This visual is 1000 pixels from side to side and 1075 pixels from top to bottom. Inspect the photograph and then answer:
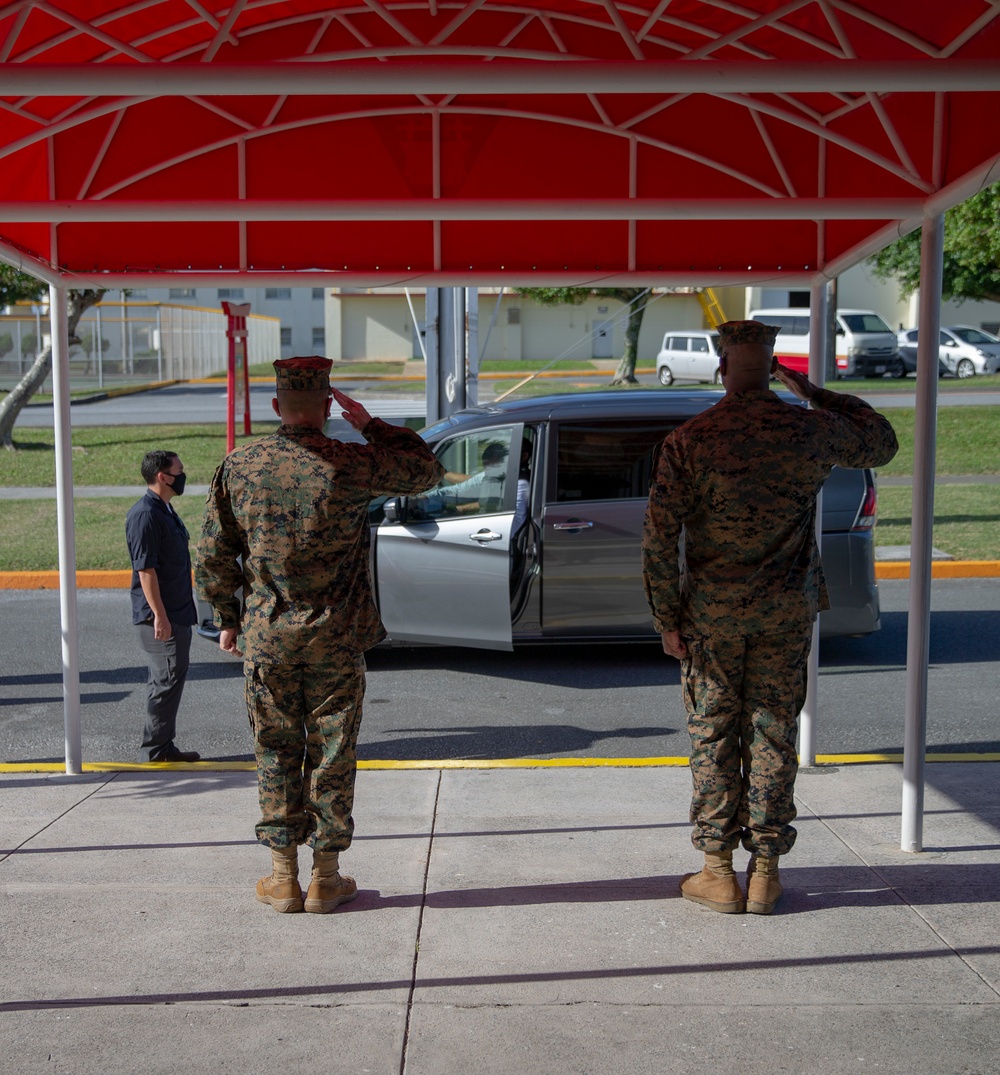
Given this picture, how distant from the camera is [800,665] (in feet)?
14.0

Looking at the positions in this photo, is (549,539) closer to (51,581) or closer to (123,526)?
→ (51,581)

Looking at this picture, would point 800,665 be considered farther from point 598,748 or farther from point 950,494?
point 950,494

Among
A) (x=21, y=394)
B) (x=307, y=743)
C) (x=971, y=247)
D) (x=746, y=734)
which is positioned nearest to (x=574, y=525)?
(x=746, y=734)

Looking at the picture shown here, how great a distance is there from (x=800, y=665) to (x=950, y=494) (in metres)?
13.3

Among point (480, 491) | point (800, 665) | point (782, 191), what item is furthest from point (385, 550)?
point (800, 665)

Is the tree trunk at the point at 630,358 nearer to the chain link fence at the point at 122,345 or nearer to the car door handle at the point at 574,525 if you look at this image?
the chain link fence at the point at 122,345

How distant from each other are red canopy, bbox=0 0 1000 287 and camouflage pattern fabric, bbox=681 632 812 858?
1.96 meters

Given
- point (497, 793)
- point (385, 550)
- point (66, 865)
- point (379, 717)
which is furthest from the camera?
point (385, 550)

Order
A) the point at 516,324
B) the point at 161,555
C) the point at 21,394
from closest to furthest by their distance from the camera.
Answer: the point at 161,555, the point at 21,394, the point at 516,324

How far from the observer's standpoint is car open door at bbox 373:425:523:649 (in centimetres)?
800

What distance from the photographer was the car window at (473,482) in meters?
8.26

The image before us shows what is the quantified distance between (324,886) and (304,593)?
3.51ft

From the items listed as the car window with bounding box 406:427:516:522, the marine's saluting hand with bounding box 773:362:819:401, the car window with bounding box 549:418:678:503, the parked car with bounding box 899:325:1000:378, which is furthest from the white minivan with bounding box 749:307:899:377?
the marine's saluting hand with bounding box 773:362:819:401

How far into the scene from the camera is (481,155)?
580 centimetres
